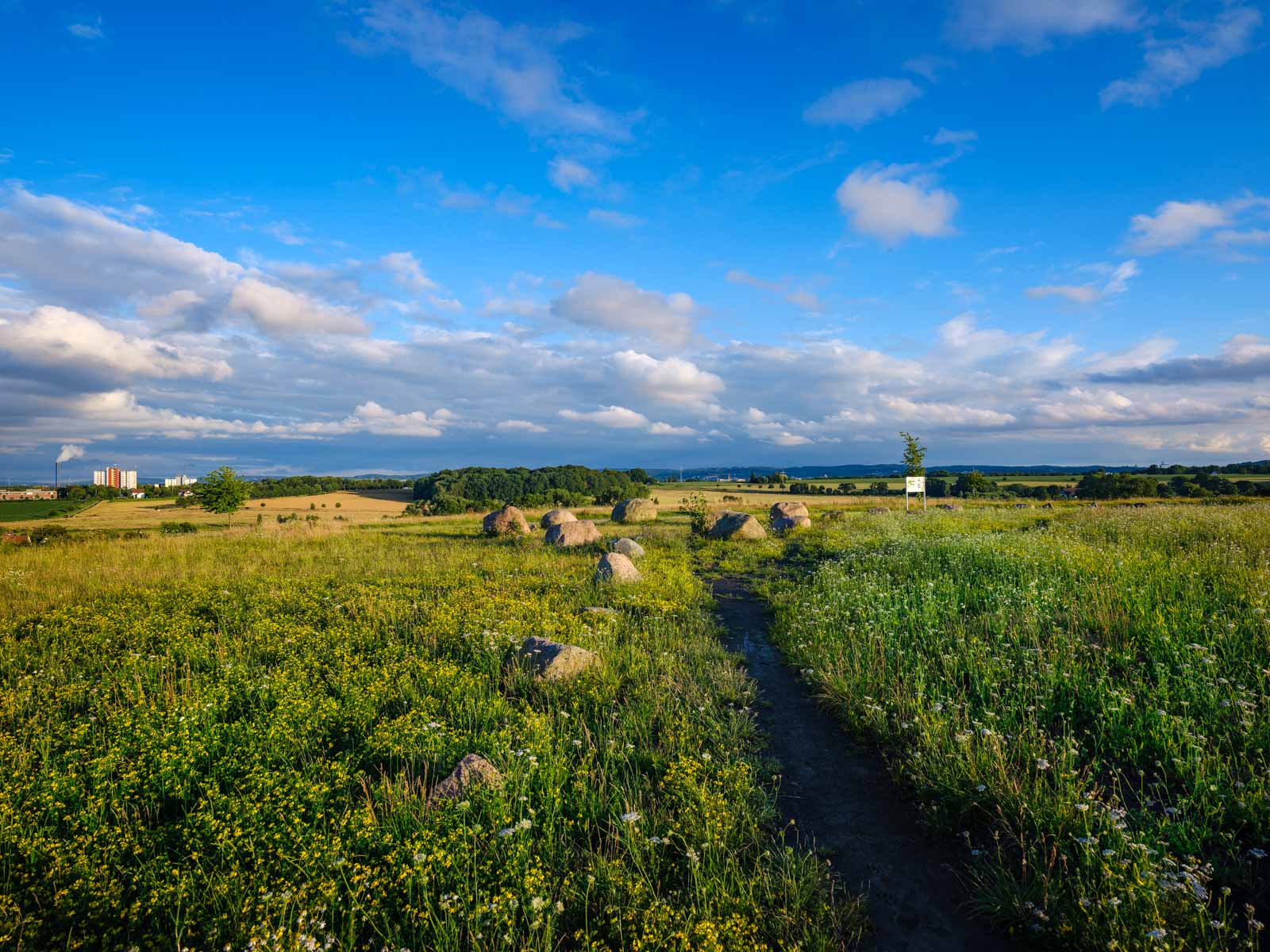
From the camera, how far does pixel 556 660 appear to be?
778cm

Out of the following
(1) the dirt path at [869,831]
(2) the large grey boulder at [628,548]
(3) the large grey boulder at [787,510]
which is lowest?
(1) the dirt path at [869,831]

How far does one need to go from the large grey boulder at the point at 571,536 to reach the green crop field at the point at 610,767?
9.96 metres

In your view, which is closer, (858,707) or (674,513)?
(858,707)

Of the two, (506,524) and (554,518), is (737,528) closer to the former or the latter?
(554,518)

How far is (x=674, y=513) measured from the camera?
134ft

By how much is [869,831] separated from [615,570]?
9622 mm

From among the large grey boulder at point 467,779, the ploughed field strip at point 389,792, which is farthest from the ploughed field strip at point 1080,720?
the large grey boulder at point 467,779

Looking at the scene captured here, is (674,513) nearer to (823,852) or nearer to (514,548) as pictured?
(514,548)

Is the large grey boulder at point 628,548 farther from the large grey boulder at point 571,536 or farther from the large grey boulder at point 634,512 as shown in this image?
the large grey boulder at point 634,512

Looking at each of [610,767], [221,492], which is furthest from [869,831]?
[221,492]

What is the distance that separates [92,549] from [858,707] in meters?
26.2

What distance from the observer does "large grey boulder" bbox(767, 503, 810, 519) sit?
3132 centimetres

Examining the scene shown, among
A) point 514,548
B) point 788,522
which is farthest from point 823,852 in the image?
point 788,522

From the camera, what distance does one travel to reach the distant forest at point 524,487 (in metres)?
62.4
